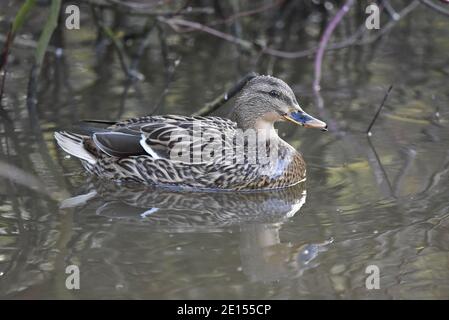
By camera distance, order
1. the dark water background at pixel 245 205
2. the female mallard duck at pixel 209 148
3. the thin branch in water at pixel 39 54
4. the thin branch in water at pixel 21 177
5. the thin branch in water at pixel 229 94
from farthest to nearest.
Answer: the thin branch in water at pixel 39 54, the thin branch in water at pixel 229 94, the female mallard duck at pixel 209 148, the thin branch in water at pixel 21 177, the dark water background at pixel 245 205

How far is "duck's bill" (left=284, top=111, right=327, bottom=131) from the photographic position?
713 cm

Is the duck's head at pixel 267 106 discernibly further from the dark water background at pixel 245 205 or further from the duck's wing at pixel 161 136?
the dark water background at pixel 245 205

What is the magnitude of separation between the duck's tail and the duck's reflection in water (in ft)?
0.83

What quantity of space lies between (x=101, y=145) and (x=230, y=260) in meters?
2.04

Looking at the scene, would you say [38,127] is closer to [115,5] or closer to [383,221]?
[115,5]

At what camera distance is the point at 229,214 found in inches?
259

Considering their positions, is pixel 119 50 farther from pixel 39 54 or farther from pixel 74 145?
pixel 74 145

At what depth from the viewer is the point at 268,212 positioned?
6637 millimetres

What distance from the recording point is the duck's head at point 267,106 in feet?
23.7

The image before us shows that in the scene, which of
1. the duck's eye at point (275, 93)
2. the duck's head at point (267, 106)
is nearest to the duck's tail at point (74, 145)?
the duck's head at point (267, 106)

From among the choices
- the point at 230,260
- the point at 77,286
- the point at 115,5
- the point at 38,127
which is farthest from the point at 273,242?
the point at 115,5

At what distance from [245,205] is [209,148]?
577 millimetres

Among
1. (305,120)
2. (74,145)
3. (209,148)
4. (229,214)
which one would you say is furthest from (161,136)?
(305,120)

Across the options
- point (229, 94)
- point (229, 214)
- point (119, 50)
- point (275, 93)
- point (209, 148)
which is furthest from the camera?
point (119, 50)
